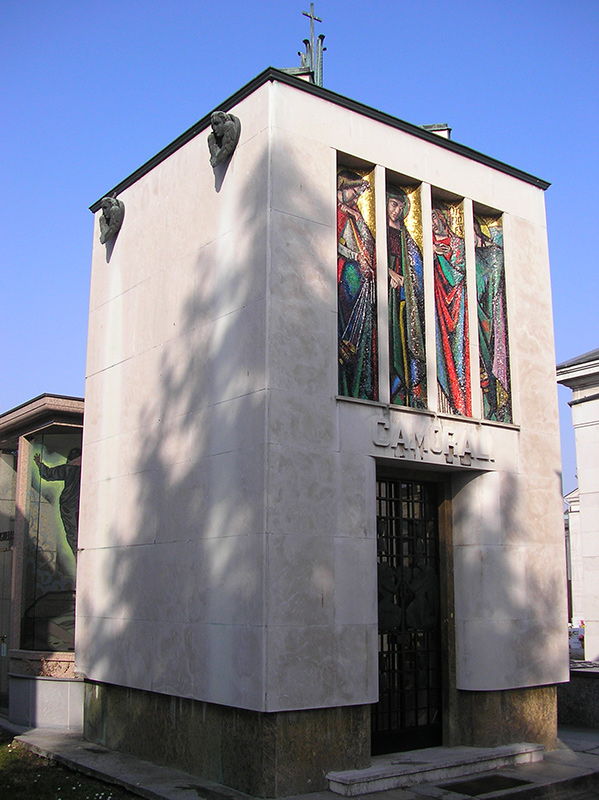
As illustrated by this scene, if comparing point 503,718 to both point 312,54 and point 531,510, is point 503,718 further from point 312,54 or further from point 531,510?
point 312,54

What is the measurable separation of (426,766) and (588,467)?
36.9ft

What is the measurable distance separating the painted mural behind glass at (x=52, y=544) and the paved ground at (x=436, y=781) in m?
3.33

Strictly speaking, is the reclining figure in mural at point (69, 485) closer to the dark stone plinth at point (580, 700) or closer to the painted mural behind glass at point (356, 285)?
the painted mural behind glass at point (356, 285)

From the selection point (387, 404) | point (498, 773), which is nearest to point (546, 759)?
point (498, 773)

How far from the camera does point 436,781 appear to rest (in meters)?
10.4

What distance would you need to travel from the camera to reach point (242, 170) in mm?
11180

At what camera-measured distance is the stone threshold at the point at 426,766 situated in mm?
9688

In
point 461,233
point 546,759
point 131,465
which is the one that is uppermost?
point 461,233

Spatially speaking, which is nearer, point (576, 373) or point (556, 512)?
point (556, 512)

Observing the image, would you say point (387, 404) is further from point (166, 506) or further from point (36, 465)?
point (36, 465)

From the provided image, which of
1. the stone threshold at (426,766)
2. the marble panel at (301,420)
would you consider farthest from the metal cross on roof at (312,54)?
the stone threshold at (426,766)

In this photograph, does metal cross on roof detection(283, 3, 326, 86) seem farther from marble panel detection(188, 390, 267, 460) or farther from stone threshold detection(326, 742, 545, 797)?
stone threshold detection(326, 742, 545, 797)

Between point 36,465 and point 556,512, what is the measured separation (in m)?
10.1

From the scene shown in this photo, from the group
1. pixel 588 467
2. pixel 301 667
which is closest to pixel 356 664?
pixel 301 667
